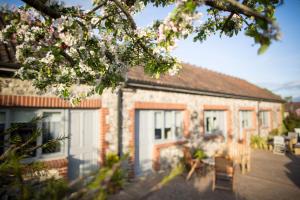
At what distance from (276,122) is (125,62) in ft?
60.8

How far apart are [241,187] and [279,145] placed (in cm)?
695

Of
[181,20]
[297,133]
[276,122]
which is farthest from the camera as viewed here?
[276,122]

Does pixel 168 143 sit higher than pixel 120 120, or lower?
lower

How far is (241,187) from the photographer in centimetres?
692

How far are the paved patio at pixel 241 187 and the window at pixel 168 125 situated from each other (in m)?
1.66

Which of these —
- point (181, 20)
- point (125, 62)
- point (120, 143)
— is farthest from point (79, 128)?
point (181, 20)

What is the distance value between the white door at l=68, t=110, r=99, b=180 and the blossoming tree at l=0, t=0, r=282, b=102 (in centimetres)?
323

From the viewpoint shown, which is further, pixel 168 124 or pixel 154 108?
pixel 168 124

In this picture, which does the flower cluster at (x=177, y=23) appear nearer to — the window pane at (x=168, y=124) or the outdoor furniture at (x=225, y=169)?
the outdoor furniture at (x=225, y=169)

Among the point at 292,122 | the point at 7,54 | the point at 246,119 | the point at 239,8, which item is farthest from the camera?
the point at 292,122

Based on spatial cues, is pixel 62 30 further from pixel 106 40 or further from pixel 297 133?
pixel 297 133

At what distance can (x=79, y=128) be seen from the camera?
258 inches

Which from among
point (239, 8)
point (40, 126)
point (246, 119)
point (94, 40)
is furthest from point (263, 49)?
point (246, 119)

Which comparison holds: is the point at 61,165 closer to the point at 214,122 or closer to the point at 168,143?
the point at 168,143
